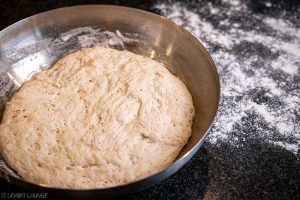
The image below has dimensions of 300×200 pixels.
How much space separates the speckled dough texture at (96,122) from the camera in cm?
119

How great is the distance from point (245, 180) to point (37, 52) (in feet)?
3.69

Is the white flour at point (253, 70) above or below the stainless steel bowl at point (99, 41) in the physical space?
below

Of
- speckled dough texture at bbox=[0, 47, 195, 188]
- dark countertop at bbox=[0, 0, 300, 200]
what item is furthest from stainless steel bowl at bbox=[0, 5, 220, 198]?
dark countertop at bbox=[0, 0, 300, 200]

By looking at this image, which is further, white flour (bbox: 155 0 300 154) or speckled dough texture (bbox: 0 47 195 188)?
white flour (bbox: 155 0 300 154)

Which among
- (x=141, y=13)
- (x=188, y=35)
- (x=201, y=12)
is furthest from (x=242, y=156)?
(x=201, y=12)

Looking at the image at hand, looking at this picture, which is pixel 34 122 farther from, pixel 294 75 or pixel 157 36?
pixel 294 75

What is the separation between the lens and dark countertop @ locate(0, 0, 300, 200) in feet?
4.19

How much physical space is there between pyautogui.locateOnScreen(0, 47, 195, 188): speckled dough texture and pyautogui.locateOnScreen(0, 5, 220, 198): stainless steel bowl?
0.10 metres

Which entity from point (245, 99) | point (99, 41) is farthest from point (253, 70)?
point (99, 41)

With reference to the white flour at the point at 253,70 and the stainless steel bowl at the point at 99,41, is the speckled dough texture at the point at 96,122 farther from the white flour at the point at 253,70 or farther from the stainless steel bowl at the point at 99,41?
the white flour at the point at 253,70

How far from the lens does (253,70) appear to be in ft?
5.62

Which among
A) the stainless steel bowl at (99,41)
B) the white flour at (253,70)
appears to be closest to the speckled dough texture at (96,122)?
the stainless steel bowl at (99,41)

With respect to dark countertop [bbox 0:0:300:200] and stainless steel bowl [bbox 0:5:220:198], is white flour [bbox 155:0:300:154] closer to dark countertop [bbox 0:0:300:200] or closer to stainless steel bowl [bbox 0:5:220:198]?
dark countertop [bbox 0:0:300:200]

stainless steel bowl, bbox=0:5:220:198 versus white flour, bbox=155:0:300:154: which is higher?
stainless steel bowl, bbox=0:5:220:198
